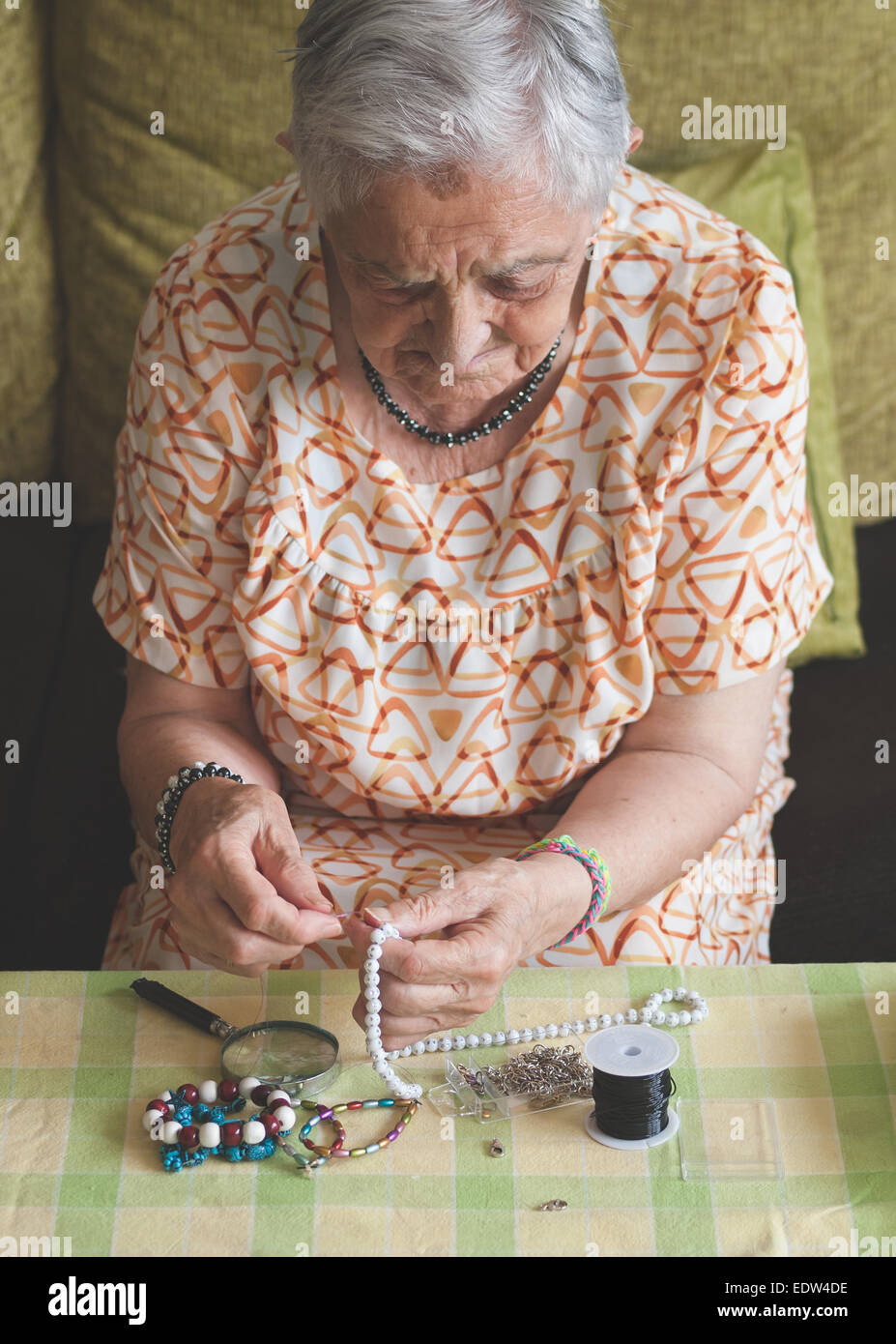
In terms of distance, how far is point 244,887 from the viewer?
1.28 metres

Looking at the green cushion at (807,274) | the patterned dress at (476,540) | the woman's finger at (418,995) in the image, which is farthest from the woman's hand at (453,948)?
the green cushion at (807,274)

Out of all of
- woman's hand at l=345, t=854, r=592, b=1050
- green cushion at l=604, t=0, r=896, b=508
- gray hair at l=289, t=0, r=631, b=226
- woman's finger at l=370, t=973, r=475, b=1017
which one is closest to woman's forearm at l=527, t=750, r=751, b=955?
woman's hand at l=345, t=854, r=592, b=1050

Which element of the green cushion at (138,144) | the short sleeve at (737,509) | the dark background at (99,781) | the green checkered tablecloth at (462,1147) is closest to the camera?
the green checkered tablecloth at (462,1147)

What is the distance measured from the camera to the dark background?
1940 mm

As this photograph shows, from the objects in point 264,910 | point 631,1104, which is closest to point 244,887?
point 264,910

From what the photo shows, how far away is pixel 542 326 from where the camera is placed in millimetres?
1400

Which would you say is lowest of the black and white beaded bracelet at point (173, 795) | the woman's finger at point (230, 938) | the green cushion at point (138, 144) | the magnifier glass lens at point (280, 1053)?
the magnifier glass lens at point (280, 1053)

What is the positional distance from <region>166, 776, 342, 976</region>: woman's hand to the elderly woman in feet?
0.13

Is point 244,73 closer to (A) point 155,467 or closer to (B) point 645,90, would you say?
(B) point 645,90

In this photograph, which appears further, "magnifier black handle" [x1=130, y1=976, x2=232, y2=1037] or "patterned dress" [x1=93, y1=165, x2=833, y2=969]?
"patterned dress" [x1=93, y1=165, x2=833, y2=969]

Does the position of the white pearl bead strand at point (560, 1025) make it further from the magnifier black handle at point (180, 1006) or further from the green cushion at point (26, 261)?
the green cushion at point (26, 261)

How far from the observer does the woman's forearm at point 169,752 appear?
1562 millimetres

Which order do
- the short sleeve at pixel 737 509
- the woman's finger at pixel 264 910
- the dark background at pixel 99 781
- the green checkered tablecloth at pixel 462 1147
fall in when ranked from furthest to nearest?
1. the dark background at pixel 99 781
2. the short sleeve at pixel 737 509
3. the woman's finger at pixel 264 910
4. the green checkered tablecloth at pixel 462 1147

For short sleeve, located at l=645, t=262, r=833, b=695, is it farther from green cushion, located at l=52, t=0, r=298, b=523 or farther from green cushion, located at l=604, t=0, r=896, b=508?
green cushion, located at l=52, t=0, r=298, b=523
